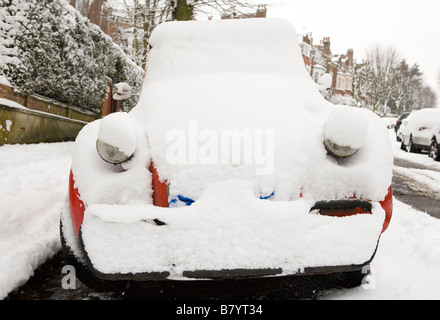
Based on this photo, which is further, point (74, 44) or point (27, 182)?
point (74, 44)

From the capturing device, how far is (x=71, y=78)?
919cm

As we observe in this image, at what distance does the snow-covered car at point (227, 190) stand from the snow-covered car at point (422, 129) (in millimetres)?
11435

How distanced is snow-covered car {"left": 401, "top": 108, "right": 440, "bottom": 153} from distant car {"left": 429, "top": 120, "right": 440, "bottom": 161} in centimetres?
21

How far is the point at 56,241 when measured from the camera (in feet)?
9.14

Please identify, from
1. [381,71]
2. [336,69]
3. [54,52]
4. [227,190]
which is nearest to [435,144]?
[54,52]

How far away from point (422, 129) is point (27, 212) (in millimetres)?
13048

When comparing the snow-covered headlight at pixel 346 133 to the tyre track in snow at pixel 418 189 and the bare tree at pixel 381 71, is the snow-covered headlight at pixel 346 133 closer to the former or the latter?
the tyre track in snow at pixel 418 189

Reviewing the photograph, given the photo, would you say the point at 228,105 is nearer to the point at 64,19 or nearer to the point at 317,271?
the point at 317,271

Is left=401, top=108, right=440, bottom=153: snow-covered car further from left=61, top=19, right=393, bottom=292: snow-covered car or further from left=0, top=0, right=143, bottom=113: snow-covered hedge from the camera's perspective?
left=61, top=19, right=393, bottom=292: snow-covered car

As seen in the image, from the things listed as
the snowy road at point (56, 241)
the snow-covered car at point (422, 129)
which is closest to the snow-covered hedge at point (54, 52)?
the snowy road at point (56, 241)

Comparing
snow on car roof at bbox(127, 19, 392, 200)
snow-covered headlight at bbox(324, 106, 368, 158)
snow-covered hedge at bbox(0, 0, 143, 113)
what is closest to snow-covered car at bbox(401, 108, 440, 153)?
snow on car roof at bbox(127, 19, 392, 200)

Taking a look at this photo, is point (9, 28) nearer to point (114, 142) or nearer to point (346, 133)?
point (114, 142)

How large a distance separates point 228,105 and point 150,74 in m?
1.18
